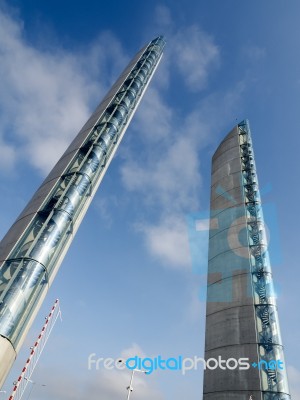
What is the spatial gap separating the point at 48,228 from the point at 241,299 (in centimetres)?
1827

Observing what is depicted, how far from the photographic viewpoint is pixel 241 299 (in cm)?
2564

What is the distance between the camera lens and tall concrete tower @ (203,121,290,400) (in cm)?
2155

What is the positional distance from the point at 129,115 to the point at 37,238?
17856mm

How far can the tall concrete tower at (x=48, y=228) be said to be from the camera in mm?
12867

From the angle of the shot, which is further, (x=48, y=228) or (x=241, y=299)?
(x=241, y=299)

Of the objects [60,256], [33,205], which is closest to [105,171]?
[33,205]

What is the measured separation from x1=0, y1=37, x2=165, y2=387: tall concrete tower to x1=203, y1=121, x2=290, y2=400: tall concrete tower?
1579 centimetres

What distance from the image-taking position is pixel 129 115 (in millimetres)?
29391

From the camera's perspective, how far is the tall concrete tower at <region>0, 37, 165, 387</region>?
1287 centimetres

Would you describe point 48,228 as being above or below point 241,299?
below

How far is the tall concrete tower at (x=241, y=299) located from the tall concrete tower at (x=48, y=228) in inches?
621

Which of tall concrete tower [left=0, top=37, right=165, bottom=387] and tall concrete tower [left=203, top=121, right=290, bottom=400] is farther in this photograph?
tall concrete tower [left=203, top=121, right=290, bottom=400]

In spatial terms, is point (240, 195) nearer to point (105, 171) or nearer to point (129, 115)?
point (129, 115)

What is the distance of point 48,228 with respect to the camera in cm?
1659
